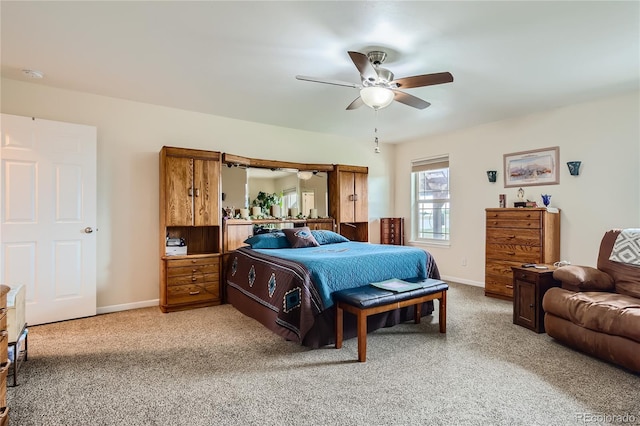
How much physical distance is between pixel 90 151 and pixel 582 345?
4864 mm

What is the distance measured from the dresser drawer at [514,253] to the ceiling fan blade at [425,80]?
2655 millimetres

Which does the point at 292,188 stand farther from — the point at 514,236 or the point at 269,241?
the point at 514,236

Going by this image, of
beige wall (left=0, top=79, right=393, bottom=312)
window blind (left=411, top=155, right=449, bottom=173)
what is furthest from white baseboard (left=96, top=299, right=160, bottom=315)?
window blind (left=411, top=155, right=449, bottom=173)

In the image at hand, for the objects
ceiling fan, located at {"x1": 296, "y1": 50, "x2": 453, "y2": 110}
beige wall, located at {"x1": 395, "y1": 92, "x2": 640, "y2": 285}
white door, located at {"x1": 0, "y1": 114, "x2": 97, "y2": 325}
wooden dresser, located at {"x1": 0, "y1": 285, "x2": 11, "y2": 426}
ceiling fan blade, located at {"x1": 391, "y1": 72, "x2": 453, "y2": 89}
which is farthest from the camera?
beige wall, located at {"x1": 395, "y1": 92, "x2": 640, "y2": 285}

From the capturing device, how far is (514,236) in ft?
14.1

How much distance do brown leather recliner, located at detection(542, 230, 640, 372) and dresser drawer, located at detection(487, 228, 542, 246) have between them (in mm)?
959

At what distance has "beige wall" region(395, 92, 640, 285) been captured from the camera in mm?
3746

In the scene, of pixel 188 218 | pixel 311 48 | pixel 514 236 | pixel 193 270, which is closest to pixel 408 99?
pixel 311 48

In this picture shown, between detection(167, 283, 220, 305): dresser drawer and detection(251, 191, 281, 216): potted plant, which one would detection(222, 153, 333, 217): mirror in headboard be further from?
detection(167, 283, 220, 305): dresser drawer

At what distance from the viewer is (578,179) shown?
410 centimetres

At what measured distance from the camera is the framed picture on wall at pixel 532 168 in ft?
14.2

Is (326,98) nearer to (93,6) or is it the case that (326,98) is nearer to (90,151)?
→ (93,6)

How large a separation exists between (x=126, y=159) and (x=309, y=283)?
109 inches

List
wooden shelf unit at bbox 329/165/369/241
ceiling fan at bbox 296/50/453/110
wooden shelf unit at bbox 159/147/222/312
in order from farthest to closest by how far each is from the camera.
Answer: wooden shelf unit at bbox 329/165/369/241, wooden shelf unit at bbox 159/147/222/312, ceiling fan at bbox 296/50/453/110
